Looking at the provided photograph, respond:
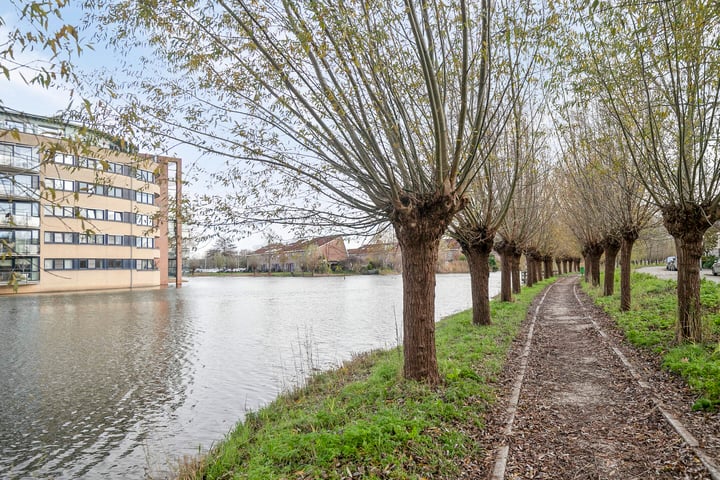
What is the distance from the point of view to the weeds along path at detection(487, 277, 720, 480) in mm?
4785

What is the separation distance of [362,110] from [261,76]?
1765mm

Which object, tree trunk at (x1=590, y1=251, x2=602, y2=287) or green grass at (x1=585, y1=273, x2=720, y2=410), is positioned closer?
green grass at (x1=585, y1=273, x2=720, y2=410)

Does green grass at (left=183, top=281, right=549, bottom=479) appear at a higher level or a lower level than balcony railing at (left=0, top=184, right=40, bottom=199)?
lower

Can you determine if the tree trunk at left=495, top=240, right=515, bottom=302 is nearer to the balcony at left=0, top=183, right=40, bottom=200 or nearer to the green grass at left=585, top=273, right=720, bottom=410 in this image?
the green grass at left=585, top=273, right=720, bottom=410

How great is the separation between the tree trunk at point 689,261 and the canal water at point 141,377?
6.64m

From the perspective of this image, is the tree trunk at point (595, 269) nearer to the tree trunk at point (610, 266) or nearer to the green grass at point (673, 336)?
the tree trunk at point (610, 266)

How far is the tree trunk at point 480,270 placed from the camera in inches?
537

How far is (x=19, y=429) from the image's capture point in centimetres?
779

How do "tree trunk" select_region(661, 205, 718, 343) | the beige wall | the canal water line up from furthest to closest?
the beige wall < "tree trunk" select_region(661, 205, 718, 343) < the canal water

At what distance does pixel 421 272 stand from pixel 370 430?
294cm

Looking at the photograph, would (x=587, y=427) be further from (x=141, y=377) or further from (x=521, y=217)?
(x=521, y=217)

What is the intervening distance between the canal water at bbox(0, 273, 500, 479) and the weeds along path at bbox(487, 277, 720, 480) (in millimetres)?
4537

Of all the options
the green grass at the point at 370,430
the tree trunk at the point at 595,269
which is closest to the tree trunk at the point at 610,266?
the tree trunk at the point at 595,269

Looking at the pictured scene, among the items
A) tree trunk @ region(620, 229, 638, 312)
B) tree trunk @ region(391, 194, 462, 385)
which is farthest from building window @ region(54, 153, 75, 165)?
tree trunk @ region(620, 229, 638, 312)
